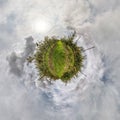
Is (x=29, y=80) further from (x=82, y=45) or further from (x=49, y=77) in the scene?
(x=82, y=45)

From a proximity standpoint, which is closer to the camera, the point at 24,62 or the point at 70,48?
the point at 70,48

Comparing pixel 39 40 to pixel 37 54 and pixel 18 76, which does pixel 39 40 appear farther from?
pixel 18 76

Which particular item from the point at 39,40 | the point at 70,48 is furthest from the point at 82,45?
the point at 39,40

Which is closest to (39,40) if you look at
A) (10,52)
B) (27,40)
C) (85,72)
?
(27,40)

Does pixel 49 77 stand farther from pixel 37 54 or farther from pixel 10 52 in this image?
pixel 10 52

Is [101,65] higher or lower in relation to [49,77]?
higher

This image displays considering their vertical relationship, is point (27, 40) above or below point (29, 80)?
above

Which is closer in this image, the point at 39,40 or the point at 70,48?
the point at 70,48

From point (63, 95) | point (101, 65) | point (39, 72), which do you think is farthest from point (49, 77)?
point (101, 65)
